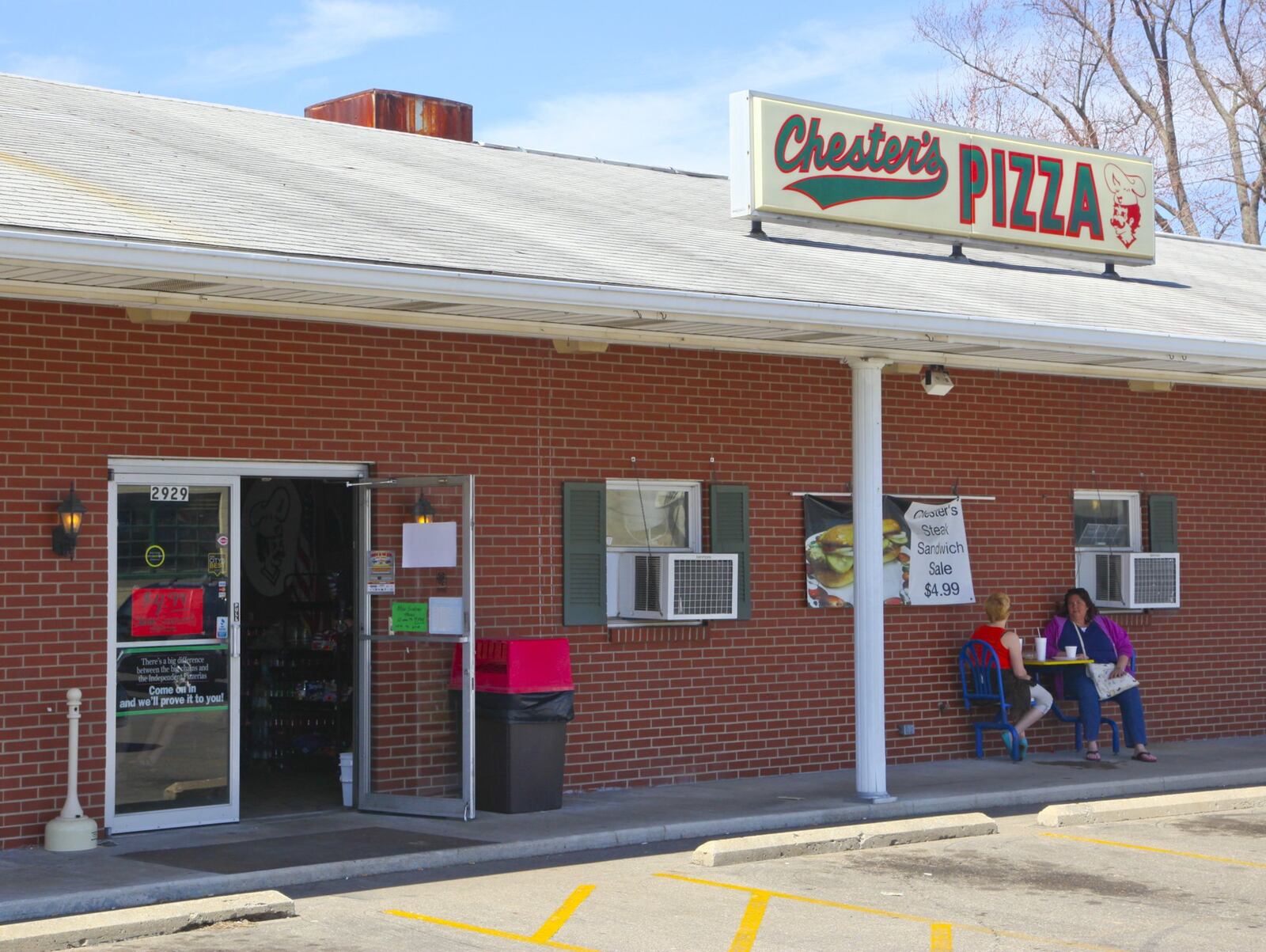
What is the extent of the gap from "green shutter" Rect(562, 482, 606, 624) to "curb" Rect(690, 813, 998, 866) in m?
2.58

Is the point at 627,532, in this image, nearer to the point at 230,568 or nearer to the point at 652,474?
the point at 652,474

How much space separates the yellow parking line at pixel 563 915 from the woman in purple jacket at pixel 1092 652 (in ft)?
22.8

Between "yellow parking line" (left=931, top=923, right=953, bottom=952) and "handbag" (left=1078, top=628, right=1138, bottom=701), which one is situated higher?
"handbag" (left=1078, top=628, right=1138, bottom=701)

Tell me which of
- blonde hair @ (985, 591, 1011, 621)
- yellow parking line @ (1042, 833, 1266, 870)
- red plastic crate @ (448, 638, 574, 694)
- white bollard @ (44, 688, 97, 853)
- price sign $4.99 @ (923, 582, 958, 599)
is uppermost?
price sign $4.99 @ (923, 582, 958, 599)

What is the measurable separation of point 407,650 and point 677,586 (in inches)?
89.2

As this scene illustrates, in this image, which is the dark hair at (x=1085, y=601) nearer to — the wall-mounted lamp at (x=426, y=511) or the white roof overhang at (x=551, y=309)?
the white roof overhang at (x=551, y=309)

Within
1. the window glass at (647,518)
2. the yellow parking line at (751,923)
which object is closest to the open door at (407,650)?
the window glass at (647,518)

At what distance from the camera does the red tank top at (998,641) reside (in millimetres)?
14289

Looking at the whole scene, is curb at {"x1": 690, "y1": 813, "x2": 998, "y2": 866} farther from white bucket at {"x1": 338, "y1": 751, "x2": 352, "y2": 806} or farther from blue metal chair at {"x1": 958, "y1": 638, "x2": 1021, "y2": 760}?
blue metal chair at {"x1": 958, "y1": 638, "x2": 1021, "y2": 760}

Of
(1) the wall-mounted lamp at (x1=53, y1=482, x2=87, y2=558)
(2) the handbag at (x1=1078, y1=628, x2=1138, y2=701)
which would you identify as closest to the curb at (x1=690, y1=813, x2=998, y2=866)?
(2) the handbag at (x1=1078, y1=628, x2=1138, y2=701)

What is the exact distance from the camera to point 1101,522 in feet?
52.2

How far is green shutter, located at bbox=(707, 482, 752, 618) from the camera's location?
1330 cm

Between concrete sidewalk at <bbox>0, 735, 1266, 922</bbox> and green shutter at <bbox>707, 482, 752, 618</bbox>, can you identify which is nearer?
concrete sidewalk at <bbox>0, 735, 1266, 922</bbox>

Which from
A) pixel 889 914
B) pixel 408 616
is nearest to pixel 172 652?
pixel 408 616
